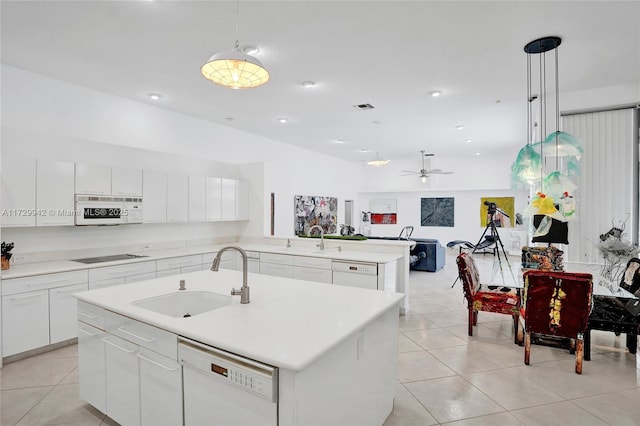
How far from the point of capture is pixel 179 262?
4605 mm

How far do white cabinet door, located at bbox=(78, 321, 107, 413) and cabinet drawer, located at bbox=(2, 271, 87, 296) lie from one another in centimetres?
149

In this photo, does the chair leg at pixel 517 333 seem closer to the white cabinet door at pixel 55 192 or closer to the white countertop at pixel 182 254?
the white countertop at pixel 182 254

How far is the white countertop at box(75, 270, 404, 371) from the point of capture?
56.9 inches

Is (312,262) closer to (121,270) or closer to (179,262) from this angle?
(179,262)

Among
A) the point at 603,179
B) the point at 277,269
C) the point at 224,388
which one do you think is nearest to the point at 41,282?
the point at 277,269

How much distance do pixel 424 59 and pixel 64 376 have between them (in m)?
4.56

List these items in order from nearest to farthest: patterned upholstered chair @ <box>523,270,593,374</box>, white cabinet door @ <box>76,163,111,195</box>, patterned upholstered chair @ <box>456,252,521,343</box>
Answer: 1. patterned upholstered chair @ <box>523,270,593,374</box>
2. patterned upholstered chair @ <box>456,252,521,343</box>
3. white cabinet door @ <box>76,163,111,195</box>

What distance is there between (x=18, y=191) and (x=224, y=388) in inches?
130

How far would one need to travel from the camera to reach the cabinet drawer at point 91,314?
2.12 metres

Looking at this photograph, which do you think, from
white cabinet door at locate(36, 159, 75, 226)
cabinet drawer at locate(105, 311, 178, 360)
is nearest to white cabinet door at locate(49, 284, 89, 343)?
white cabinet door at locate(36, 159, 75, 226)

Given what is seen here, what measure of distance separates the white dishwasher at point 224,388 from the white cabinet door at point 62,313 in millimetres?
2505

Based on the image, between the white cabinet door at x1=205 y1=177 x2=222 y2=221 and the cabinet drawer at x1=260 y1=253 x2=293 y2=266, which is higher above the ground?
the white cabinet door at x1=205 y1=177 x2=222 y2=221

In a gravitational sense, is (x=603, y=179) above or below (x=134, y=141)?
below

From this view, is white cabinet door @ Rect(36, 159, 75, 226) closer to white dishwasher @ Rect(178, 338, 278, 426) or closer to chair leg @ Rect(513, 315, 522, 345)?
white dishwasher @ Rect(178, 338, 278, 426)
